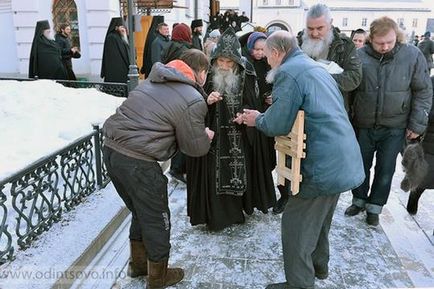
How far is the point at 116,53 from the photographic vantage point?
7.94m

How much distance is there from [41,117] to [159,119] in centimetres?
363

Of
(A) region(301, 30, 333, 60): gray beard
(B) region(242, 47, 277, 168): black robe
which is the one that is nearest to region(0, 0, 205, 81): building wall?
(B) region(242, 47, 277, 168): black robe

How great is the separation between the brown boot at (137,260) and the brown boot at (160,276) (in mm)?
188

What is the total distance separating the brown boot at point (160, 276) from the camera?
9.14ft

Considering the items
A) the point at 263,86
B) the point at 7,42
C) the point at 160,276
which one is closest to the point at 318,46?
the point at 263,86

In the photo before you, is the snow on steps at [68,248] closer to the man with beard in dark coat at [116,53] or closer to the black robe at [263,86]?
the black robe at [263,86]

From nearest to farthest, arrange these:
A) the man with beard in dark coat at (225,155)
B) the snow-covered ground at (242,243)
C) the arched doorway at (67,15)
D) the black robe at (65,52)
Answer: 1. the snow-covered ground at (242,243)
2. the man with beard in dark coat at (225,155)
3. the black robe at (65,52)
4. the arched doorway at (67,15)

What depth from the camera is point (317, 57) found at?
355 centimetres

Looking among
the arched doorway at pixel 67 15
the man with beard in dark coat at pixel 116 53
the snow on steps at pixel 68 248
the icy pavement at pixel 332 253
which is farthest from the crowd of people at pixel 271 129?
the arched doorway at pixel 67 15

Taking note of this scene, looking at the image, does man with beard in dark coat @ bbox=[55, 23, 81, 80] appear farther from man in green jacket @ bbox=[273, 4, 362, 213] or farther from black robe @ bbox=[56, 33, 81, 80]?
man in green jacket @ bbox=[273, 4, 362, 213]

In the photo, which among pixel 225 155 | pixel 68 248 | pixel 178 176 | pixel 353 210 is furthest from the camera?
pixel 178 176

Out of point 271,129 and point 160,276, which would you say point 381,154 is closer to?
point 271,129

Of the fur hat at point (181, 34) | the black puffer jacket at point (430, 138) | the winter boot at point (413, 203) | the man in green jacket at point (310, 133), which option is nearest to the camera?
the man in green jacket at point (310, 133)

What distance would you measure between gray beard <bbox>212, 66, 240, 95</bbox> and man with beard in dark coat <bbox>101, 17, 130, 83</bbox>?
486cm
